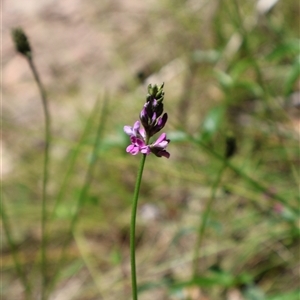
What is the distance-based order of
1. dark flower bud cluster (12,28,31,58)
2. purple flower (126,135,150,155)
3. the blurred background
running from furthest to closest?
the blurred background
dark flower bud cluster (12,28,31,58)
purple flower (126,135,150,155)

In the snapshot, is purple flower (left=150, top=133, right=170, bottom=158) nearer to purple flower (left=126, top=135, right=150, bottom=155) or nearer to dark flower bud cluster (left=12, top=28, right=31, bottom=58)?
purple flower (left=126, top=135, right=150, bottom=155)

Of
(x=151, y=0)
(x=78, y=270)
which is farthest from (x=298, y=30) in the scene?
(x=78, y=270)

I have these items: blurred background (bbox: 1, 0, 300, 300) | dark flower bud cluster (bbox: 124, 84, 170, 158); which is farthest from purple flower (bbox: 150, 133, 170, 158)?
blurred background (bbox: 1, 0, 300, 300)

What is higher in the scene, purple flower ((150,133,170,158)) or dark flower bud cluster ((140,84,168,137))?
dark flower bud cluster ((140,84,168,137))

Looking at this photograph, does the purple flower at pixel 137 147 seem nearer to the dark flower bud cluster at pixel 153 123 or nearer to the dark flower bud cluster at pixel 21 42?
the dark flower bud cluster at pixel 153 123

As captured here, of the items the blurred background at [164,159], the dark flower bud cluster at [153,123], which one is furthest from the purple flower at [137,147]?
the blurred background at [164,159]

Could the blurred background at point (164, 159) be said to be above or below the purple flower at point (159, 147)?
above

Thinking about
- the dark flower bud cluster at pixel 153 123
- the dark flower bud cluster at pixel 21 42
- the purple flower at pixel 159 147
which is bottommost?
the purple flower at pixel 159 147

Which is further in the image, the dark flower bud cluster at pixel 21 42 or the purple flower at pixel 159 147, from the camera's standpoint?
the dark flower bud cluster at pixel 21 42

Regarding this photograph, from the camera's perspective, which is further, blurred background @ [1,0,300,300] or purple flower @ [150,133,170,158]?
blurred background @ [1,0,300,300]
